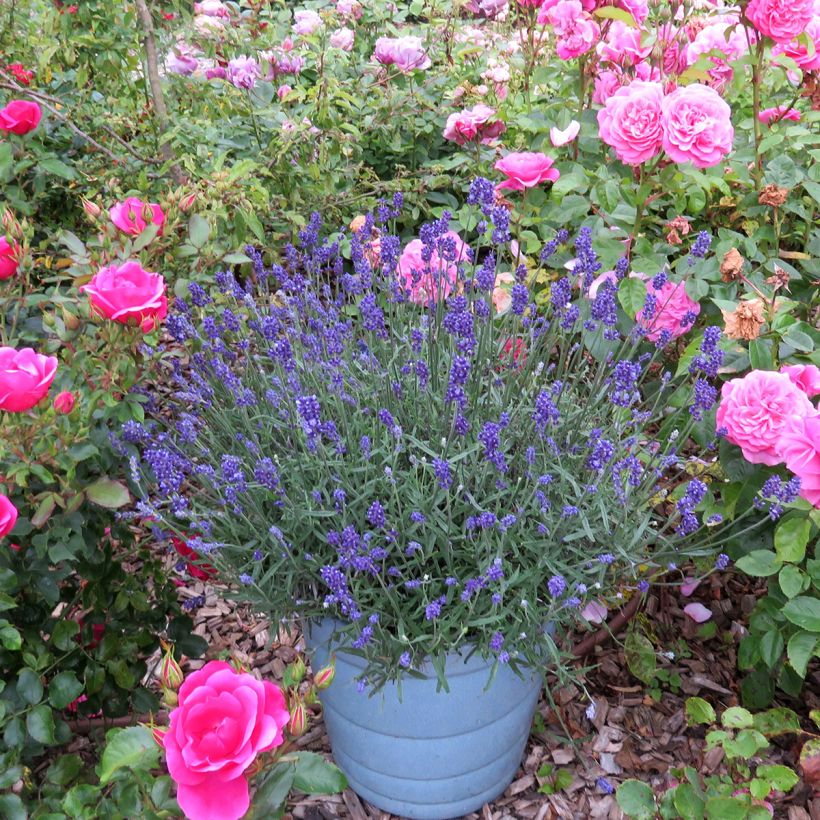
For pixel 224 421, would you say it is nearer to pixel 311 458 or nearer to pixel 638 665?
pixel 311 458

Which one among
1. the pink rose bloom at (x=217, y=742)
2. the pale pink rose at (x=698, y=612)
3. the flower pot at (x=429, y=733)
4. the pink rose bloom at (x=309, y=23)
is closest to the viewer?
the pink rose bloom at (x=217, y=742)

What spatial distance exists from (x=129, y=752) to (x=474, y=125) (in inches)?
70.7

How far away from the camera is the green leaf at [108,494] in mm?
1504

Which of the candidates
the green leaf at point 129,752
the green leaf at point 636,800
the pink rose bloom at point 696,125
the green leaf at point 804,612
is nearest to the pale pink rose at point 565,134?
the pink rose bloom at point 696,125

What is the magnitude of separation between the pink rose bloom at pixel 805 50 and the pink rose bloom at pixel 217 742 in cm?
189

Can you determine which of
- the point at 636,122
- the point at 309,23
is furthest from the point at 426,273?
the point at 309,23

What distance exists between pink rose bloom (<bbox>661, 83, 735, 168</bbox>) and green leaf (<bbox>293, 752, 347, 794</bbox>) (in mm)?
1398

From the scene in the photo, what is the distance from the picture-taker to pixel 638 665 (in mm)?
2061

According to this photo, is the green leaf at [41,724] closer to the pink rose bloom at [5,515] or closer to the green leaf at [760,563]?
the pink rose bloom at [5,515]

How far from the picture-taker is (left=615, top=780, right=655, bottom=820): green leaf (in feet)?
4.83

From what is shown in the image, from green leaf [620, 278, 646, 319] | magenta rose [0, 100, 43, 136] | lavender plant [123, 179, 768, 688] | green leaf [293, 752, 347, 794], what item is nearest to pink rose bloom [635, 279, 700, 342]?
green leaf [620, 278, 646, 319]

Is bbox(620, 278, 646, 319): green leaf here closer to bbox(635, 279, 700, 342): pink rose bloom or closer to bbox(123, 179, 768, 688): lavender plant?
bbox(635, 279, 700, 342): pink rose bloom

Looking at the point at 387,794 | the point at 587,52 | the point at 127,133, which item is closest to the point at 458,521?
the point at 387,794

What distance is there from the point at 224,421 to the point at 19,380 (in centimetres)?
44
